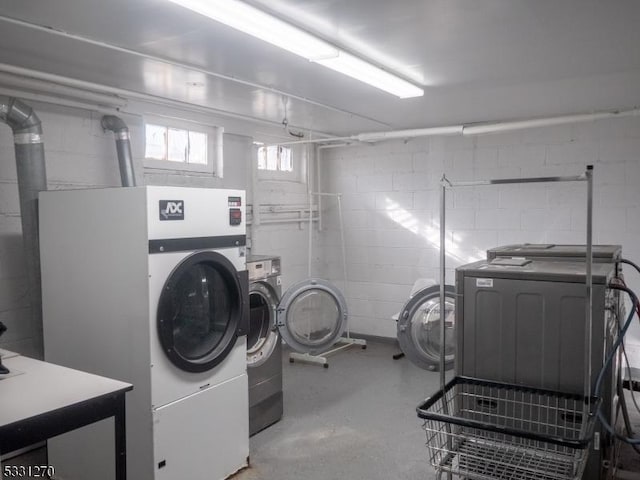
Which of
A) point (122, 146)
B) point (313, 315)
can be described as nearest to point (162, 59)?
point (122, 146)

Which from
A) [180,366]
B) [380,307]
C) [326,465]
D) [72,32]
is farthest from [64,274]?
[380,307]

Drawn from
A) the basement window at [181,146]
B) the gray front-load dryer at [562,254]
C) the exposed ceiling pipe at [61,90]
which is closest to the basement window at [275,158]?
the basement window at [181,146]

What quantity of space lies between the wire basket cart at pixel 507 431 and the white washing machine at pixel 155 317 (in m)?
1.36

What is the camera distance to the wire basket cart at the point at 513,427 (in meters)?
1.85

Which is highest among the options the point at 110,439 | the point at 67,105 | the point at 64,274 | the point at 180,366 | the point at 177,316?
the point at 67,105

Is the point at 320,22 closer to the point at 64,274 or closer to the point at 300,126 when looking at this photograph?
the point at 64,274

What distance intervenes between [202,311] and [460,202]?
11.3 ft

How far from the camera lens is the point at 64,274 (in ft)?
9.86

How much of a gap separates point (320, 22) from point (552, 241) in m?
3.68

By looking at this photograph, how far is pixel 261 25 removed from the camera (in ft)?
7.84

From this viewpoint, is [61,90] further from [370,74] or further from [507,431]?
[507,431]

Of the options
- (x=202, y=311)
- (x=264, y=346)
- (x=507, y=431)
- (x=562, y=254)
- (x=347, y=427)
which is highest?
(x=562, y=254)

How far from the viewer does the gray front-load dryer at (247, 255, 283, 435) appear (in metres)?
3.77

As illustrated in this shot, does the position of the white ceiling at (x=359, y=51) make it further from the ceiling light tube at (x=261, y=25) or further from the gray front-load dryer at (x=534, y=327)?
the gray front-load dryer at (x=534, y=327)
